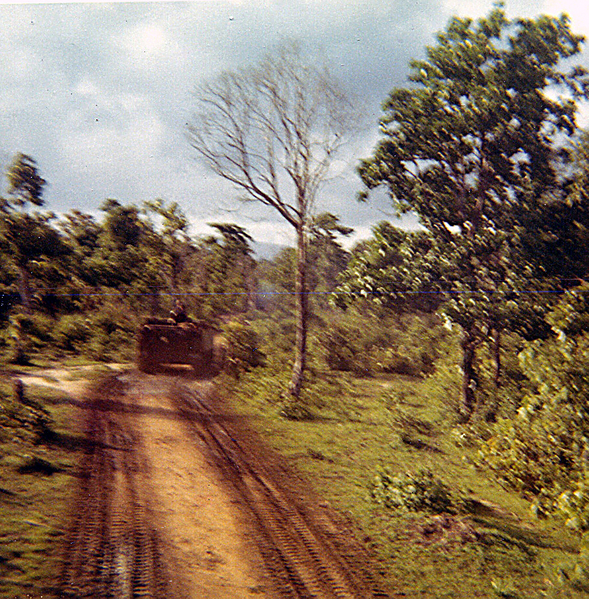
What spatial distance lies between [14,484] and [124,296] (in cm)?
305

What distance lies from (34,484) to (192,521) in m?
1.85

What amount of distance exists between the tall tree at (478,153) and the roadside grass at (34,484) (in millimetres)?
5278

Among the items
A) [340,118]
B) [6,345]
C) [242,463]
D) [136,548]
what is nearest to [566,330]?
[340,118]

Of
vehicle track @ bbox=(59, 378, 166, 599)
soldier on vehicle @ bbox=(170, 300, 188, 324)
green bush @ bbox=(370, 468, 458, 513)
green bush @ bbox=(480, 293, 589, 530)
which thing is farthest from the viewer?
soldier on vehicle @ bbox=(170, 300, 188, 324)

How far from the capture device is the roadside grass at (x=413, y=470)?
387 centimetres

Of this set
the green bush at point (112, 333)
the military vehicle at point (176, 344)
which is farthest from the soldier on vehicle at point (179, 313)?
the green bush at point (112, 333)

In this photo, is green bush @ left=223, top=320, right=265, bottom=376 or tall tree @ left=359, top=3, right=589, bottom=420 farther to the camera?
green bush @ left=223, top=320, right=265, bottom=376

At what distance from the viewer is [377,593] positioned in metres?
3.76

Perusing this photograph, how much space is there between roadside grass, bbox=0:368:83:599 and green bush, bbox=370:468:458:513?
3.35 m

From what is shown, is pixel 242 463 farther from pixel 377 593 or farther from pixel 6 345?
pixel 6 345

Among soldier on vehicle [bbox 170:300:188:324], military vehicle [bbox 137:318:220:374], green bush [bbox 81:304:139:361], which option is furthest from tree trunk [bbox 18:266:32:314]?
soldier on vehicle [bbox 170:300:188:324]

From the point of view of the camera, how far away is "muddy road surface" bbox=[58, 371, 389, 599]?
364 centimetres

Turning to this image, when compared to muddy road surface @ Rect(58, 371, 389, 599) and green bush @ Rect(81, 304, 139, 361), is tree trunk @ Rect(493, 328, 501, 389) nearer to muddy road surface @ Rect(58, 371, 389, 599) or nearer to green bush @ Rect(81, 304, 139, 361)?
muddy road surface @ Rect(58, 371, 389, 599)

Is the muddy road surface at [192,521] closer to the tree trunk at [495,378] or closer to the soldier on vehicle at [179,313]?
the soldier on vehicle at [179,313]
